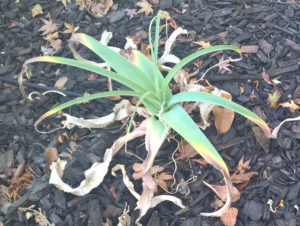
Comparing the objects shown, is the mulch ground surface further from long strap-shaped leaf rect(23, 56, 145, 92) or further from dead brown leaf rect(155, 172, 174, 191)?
long strap-shaped leaf rect(23, 56, 145, 92)

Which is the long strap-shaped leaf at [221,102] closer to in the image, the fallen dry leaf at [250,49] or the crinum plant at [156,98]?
the crinum plant at [156,98]

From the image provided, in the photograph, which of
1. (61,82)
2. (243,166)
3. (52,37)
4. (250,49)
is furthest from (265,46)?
(52,37)

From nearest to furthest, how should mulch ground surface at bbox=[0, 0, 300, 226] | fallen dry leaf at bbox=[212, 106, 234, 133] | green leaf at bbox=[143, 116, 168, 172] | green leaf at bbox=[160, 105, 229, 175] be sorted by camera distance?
green leaf at bbox=[160, 105, 229, 175]
green leaf at bbox=[143, 116, 168, 172]
mulch ground surface at bbox=[0, 0, 300, 226]
fallen dry leaf at bbox=[212, 106, 234, 133]

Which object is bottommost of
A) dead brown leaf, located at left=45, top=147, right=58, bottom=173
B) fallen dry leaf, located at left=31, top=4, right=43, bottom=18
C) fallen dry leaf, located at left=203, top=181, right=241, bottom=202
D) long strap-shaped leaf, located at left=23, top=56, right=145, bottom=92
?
dead brown leaf, located at left=45, top=147, right=58, bottom=173

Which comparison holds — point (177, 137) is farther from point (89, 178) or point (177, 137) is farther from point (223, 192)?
point (89, 178)

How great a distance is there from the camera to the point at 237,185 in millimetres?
1350

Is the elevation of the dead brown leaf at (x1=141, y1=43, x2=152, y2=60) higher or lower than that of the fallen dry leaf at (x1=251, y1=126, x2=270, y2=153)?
higher

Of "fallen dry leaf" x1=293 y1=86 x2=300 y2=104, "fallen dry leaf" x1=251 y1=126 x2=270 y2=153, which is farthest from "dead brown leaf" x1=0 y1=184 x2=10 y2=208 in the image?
"fallen dry leaf" x1=293 y1=86 x2=300 y2=104

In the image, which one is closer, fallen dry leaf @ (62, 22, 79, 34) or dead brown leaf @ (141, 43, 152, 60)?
dead brown leaf @ (141, 43, 152, 60)

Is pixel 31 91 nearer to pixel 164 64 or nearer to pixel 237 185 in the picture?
pixel 164 64

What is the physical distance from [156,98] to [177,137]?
240 millimetres

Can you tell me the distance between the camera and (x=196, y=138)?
111cm

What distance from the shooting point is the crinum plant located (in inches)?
44.5

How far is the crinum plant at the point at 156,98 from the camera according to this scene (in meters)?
1.13
